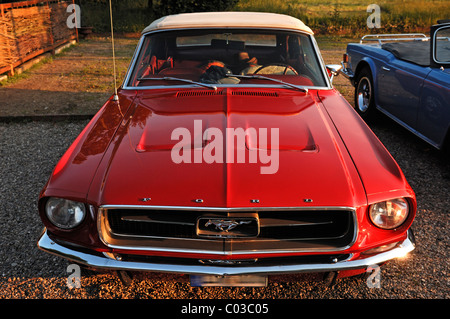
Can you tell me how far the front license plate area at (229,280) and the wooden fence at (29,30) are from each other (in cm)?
789

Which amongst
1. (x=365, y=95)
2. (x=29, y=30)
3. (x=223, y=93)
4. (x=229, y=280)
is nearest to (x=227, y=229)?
(x=229, y=280)

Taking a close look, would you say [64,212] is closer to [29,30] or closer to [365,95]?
[365,95]

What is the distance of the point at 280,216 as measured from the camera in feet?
7.36

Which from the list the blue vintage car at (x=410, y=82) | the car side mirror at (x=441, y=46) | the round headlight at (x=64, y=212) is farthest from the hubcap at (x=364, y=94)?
the round headlight at (x=64, y=212)

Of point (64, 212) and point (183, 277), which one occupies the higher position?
point (64, 212)

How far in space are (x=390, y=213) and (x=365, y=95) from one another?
418 centimetres

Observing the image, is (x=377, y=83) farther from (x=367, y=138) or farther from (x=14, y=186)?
(x=14, y=186)

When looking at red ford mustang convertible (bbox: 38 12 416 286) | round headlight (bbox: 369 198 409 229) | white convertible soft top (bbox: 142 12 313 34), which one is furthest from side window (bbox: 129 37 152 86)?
round headlight (bbox: 369 198 409 229)

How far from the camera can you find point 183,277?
227cm

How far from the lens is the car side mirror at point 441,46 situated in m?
4.33

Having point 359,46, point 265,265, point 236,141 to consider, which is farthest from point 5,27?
point 265,265

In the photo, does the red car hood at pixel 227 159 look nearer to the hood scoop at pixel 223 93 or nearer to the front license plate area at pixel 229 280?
the hood scoop at pixel 223 93

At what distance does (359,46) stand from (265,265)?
194 inches

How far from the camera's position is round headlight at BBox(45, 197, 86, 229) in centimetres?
226
